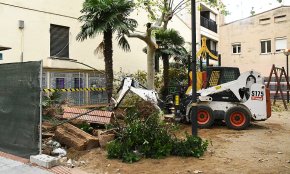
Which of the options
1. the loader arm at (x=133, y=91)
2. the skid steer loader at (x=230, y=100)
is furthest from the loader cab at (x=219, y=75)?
the loader arm at (x=133, y=91)

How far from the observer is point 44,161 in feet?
21.3

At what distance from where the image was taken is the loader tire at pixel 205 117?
451 inches

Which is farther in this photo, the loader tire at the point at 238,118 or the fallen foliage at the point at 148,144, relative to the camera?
the loader tire at the point at 238,118

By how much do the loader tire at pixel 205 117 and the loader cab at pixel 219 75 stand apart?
89 cm

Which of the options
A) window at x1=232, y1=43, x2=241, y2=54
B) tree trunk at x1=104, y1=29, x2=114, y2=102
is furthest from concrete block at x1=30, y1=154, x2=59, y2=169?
window at x1=232, y1=43, x2=241, y2=54

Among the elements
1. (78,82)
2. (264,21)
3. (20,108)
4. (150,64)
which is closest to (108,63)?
(150,64)

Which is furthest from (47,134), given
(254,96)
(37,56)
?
(37,56)

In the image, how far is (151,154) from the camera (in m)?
7.27

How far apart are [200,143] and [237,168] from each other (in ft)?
4.03

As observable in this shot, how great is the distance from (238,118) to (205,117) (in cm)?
109

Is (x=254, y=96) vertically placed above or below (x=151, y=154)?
above

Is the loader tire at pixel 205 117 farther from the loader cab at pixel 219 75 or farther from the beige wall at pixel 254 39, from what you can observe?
the beige wall at pixel 254 39

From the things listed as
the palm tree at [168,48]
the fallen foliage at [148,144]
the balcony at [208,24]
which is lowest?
the fallen foliage at [148,144]

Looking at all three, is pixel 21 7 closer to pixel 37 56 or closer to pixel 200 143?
pixel 37 56
